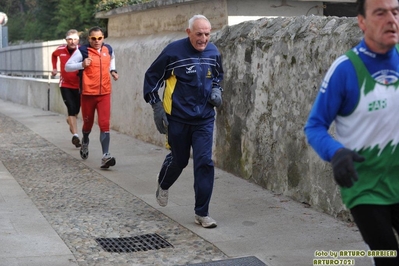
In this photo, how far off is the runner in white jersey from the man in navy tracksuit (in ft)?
11.3

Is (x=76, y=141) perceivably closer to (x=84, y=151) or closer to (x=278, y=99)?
(x=84, y=151)

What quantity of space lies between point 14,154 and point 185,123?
226 inches

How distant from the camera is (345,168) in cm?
342

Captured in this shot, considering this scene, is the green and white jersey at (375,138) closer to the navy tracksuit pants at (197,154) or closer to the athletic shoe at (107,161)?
the navy tracksuit pants at (197,154)

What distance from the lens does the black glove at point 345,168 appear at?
11.2ft

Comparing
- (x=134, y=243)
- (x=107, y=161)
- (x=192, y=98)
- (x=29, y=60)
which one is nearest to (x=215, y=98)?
(x=192, y=98)

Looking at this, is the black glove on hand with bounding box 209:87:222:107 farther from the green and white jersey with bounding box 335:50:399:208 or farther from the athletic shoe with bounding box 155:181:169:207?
the green and white jersey with bounding box 335:50:399:208

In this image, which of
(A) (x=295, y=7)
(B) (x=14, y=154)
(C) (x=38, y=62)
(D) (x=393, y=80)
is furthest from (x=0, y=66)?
(D) (x=393, y=80)

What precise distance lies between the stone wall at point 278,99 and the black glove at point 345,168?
3.61 metres

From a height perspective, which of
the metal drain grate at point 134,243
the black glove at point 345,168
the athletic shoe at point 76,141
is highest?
the black glove at point 345,168

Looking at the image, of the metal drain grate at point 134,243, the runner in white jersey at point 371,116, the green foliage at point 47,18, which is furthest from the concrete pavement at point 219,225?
the green foliage at point 47,18

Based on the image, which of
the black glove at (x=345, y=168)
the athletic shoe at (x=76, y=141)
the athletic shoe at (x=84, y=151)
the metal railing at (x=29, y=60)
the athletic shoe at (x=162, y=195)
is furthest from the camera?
the metal railing at (x=29, y=60)

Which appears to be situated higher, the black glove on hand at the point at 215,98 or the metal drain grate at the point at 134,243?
the black glove on hand at the point at 215,98

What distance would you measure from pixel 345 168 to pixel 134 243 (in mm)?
3586
